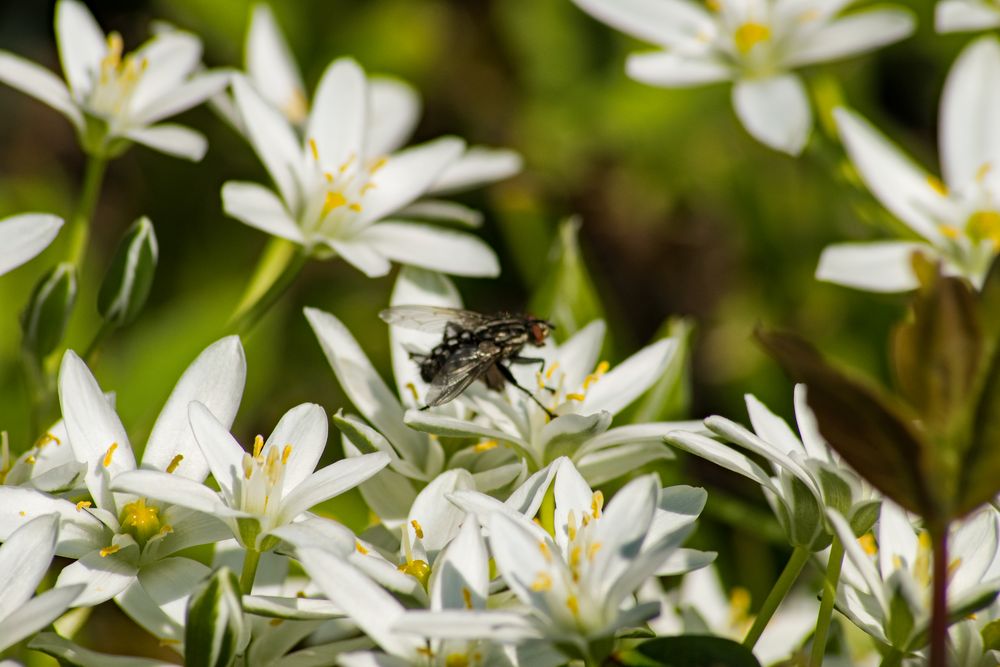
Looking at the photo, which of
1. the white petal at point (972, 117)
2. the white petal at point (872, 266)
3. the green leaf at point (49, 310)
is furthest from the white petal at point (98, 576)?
the white petal at point (972, 117)

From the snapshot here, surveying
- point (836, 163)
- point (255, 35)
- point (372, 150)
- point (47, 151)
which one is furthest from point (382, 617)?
point (47, 151)

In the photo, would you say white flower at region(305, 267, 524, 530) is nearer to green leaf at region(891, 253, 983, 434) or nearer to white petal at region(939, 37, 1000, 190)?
green leaf at region(891, 253, 983, 434)

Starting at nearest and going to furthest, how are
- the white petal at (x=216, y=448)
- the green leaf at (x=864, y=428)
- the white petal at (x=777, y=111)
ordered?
the green leaf at (x=864, y=428)
the white petal at (x=216, y=448)
the white petal at (x=777, y=111)

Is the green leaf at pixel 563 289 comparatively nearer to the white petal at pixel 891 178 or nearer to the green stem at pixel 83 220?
the white petal at pixel 891 178

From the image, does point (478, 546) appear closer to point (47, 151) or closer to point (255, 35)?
point (255, 35)

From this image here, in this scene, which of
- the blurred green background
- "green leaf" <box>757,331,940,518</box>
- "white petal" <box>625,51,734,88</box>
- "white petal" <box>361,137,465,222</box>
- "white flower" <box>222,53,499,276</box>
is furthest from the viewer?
the blurred green background

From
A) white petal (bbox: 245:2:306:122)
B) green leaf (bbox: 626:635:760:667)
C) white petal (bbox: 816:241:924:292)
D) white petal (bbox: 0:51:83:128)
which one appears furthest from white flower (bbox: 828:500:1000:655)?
white petal (bbox: 245:2:306:122)
